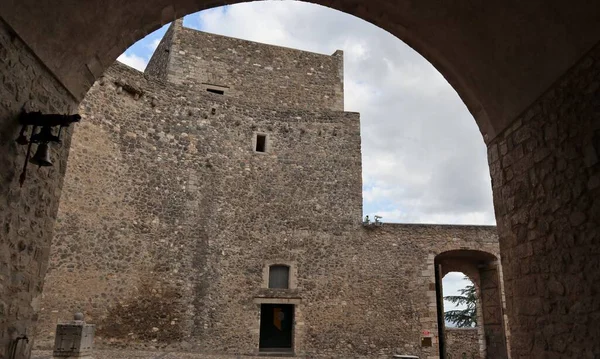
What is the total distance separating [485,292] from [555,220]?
13701mm

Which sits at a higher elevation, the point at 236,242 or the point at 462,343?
the point at 236,242

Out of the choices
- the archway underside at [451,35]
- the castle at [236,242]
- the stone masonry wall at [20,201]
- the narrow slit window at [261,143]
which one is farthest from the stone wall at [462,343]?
the stone masonry wall at [20,201]

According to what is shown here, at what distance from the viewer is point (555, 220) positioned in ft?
10.5

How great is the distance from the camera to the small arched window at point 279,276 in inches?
546

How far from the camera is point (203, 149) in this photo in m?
14.1

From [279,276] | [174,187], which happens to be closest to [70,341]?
[174,187]

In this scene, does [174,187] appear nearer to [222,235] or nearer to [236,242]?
[222,235]

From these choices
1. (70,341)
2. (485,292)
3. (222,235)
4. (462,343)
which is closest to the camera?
(70,341)

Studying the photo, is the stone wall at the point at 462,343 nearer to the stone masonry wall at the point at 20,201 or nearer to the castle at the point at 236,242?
the castle at the point at 236,242

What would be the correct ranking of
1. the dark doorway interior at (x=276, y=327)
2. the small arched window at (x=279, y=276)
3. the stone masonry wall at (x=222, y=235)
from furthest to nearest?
the small arched window at (x=279, y=276)
the dark doorway interior at (x=276, y=327)
the stone masonry wall at (x=222, y=235)

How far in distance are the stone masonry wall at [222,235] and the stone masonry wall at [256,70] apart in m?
2.47

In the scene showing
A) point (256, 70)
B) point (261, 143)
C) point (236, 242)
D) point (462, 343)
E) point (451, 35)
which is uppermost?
point (256, 70)

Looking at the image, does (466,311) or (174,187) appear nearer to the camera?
(174,187)

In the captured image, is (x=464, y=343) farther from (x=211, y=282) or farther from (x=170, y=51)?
(x=170, y=51)
